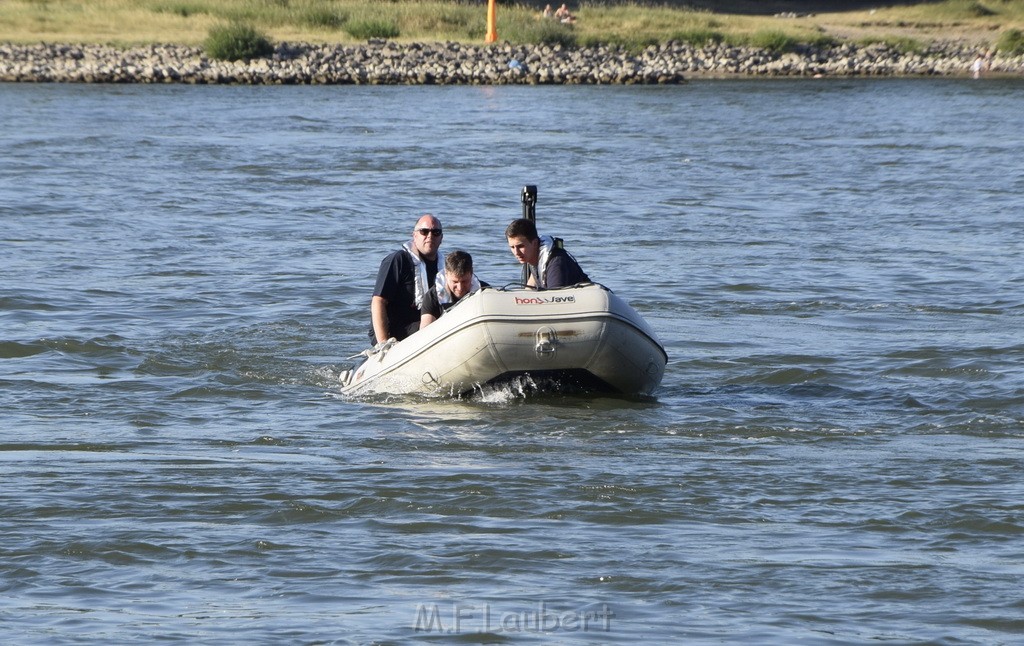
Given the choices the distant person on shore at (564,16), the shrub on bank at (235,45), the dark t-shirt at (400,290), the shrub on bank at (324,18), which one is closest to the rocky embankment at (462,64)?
the shrub on bank at (235,45)

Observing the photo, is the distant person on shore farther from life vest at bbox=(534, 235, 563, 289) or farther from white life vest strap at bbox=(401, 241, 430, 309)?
life vest at bbox=(534, 235, 563, 289)

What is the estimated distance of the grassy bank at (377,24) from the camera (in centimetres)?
4769

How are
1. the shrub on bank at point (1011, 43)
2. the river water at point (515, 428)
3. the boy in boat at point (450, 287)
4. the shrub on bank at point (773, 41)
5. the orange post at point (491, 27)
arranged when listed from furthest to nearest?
the shrub on bank at point (1011, 43)
the shrub on bank at point (773, 41)
the orange post at point (491, 27)
the boy in boat at point (450, 287)
the river water at point (515, 428)

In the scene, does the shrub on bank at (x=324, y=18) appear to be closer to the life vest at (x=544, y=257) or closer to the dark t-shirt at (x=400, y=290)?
the dark t-shirt at (x=400, y=290)

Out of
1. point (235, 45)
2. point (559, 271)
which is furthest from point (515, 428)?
point (235, 45)

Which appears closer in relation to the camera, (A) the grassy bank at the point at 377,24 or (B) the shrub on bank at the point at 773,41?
(A) the grassy bank at the point at 377,24

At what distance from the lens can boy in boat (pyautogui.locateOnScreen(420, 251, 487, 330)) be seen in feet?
31.0

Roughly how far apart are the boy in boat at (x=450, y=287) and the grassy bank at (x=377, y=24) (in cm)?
3766

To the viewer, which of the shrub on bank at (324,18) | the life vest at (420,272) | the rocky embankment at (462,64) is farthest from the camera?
the shrub on bank at (324,18)

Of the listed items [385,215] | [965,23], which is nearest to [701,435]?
[385,215]

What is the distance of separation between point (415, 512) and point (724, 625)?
1885 mm

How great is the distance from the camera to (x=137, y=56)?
1710 inches

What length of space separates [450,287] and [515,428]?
1.14 metres

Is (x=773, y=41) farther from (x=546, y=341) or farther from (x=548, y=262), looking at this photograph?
(x=546, y=341)
